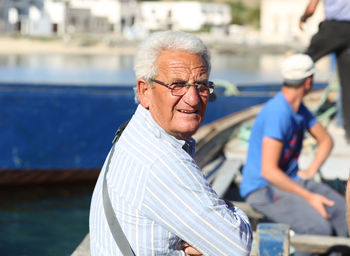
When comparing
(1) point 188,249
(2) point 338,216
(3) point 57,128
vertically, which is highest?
(1) point 188,249

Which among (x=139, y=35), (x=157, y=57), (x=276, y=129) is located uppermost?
(x=157, y=57)

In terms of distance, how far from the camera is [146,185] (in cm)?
164

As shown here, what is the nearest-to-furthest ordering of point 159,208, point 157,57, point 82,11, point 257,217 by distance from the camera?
1. point 159,208
2. point 157,57
3. point 257,217
4. point 82,11

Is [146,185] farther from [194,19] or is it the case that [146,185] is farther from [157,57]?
[194,19]

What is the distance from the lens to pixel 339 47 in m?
5.39

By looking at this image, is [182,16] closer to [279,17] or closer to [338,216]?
[279,17]

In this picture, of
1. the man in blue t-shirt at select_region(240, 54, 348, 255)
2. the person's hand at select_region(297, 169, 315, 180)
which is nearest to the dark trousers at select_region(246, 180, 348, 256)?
the man in blue t-shirt at select_region(240, 54, 348, 255)

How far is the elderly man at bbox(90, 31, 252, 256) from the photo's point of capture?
1646 mm

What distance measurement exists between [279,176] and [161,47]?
5.36ft

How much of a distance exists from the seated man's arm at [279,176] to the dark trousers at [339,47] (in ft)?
7.43

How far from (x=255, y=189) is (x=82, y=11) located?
78.3 metres

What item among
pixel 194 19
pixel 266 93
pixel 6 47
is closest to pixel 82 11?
pixel 194 19

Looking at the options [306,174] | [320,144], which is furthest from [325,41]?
[306,174]

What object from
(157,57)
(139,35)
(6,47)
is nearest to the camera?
(157,57)
